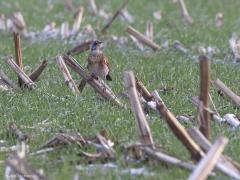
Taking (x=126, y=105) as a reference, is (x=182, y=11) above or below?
above

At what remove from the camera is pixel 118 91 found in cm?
894

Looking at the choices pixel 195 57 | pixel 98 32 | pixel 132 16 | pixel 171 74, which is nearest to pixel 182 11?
pixel 132 16

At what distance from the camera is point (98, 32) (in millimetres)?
13367

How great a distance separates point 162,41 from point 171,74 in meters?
2.68

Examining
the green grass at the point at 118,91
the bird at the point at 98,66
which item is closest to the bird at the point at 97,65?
the bird at the point at 98,66

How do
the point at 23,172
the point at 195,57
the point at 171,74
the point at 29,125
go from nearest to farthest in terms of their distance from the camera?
the point at 23,172
the point at 29,125
the point at 171,74
the point at 195,57

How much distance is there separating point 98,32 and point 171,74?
11.5 ft

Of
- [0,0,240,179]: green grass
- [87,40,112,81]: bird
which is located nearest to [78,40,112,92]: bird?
[87,40,112,81]: bird

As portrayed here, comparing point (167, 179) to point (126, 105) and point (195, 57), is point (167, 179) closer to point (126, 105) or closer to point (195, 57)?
point (126, 105)

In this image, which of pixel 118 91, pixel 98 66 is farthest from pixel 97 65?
pixel 118 91

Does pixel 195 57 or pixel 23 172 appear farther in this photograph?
pixel 195 57

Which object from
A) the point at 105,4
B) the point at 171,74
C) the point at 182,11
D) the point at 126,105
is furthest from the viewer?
the point at 105,4

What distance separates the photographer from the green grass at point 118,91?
6.44 metres

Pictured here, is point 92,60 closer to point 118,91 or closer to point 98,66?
point 98,66
